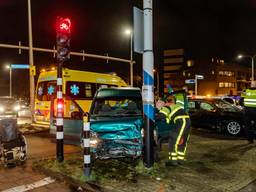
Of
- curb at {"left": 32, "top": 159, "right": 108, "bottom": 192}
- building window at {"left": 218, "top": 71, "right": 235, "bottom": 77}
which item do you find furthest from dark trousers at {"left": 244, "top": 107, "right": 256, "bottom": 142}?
building window at {"left": 218, "top": 71, "right": 235, "bottom": 77}

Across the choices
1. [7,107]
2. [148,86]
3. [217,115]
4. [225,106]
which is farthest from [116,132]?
[7,107]

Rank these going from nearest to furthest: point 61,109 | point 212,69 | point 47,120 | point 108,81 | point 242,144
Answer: point 61,109, point 242,144, point 47,120, point 108,81, point 212,69

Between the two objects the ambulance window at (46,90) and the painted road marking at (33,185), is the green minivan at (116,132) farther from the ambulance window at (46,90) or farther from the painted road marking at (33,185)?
the ambulance window at (46,90)

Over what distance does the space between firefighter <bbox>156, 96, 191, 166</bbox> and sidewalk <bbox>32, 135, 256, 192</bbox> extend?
280 mm

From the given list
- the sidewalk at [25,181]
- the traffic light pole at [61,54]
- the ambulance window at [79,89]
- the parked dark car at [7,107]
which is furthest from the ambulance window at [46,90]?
the parked dark car at [7,107]

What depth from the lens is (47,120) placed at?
42.4 feet

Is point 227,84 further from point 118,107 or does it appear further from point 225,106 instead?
point 118,107

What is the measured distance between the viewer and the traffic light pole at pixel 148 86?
6.42 m

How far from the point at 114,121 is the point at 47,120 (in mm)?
7026

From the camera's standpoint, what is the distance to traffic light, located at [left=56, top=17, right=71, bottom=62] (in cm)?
711

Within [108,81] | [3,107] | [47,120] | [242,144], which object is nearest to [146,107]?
[242,144]

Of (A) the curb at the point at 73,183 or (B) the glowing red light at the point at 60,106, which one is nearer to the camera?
(A) the curb at the point at 73,183

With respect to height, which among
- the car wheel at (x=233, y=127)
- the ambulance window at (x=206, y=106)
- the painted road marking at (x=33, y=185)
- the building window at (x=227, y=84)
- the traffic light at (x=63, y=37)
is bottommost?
the painted road marking at (x=33, y=185)

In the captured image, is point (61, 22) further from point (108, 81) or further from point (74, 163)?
point (108, 81)
